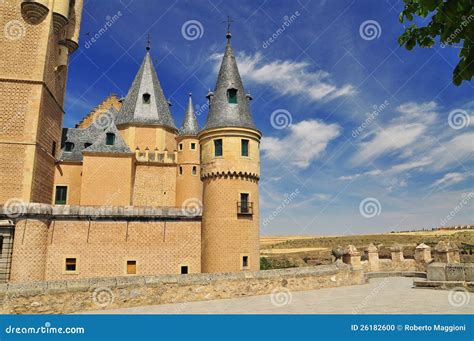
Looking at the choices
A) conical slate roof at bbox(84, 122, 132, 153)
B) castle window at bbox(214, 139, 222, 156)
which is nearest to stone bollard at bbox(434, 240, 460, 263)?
castle window at bbox(214, 139, 222, 156)

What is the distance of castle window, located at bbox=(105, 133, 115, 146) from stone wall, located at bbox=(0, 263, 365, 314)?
15016 mm

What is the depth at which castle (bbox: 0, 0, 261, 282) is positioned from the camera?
20000 millimetres

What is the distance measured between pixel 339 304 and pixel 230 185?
9686mm

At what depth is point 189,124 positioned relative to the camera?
3584 centimetres

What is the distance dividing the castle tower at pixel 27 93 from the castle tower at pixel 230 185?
450 inches

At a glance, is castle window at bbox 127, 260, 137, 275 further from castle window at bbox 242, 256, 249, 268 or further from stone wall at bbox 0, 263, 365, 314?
castle window at bbox 242, 256, 249, 268

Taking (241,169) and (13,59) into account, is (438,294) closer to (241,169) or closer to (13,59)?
(241,169)

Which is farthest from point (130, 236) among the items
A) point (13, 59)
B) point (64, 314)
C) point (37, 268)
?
point (13, 59)

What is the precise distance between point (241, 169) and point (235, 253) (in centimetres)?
515

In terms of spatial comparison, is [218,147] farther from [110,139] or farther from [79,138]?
[79,138]

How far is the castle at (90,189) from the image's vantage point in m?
20.0

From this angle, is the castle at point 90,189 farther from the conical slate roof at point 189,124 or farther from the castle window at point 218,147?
the conical slate roof at point 189,124

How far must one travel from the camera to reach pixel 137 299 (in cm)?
1494

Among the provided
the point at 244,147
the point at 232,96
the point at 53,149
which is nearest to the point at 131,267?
the point at 244,147
